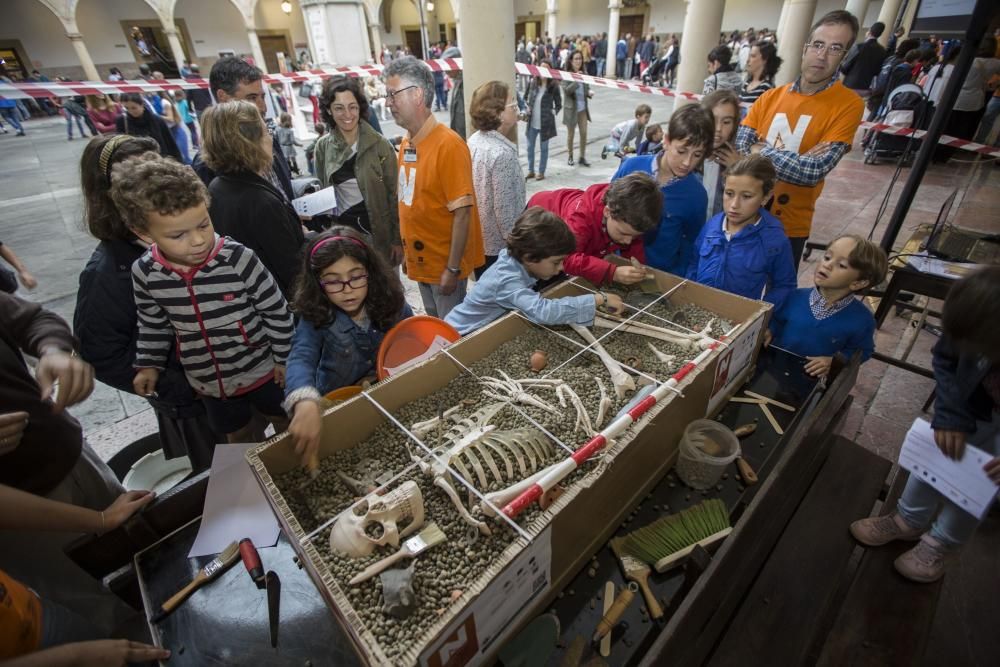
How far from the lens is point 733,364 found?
6.87ft

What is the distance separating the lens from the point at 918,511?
209 cm

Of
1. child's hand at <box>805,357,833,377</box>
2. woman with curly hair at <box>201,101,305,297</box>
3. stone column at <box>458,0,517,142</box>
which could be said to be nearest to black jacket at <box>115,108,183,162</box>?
stone column at <box>458,0,517,142</box>

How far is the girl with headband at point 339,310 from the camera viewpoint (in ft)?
6.37

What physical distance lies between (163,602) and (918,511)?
3.00 m

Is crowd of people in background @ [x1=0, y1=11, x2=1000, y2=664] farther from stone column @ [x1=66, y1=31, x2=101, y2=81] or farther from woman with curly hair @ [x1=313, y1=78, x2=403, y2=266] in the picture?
stone column @ [x1=66, y1=31, x2=101, y2=81]

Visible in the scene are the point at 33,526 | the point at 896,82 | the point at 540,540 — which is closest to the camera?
the point at 540,540

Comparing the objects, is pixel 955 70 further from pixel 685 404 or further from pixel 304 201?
pixel 304 201

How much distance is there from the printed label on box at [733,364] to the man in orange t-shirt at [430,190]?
1.77 meters

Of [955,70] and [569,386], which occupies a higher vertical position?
[955,70]

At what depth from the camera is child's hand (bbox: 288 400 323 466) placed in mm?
1467

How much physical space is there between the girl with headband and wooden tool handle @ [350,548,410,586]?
755 mm

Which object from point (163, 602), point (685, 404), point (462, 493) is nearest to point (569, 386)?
point (685, 404)

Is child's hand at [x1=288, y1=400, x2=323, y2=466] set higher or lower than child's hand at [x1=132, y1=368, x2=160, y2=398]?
higher

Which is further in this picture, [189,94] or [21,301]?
[189,94]
